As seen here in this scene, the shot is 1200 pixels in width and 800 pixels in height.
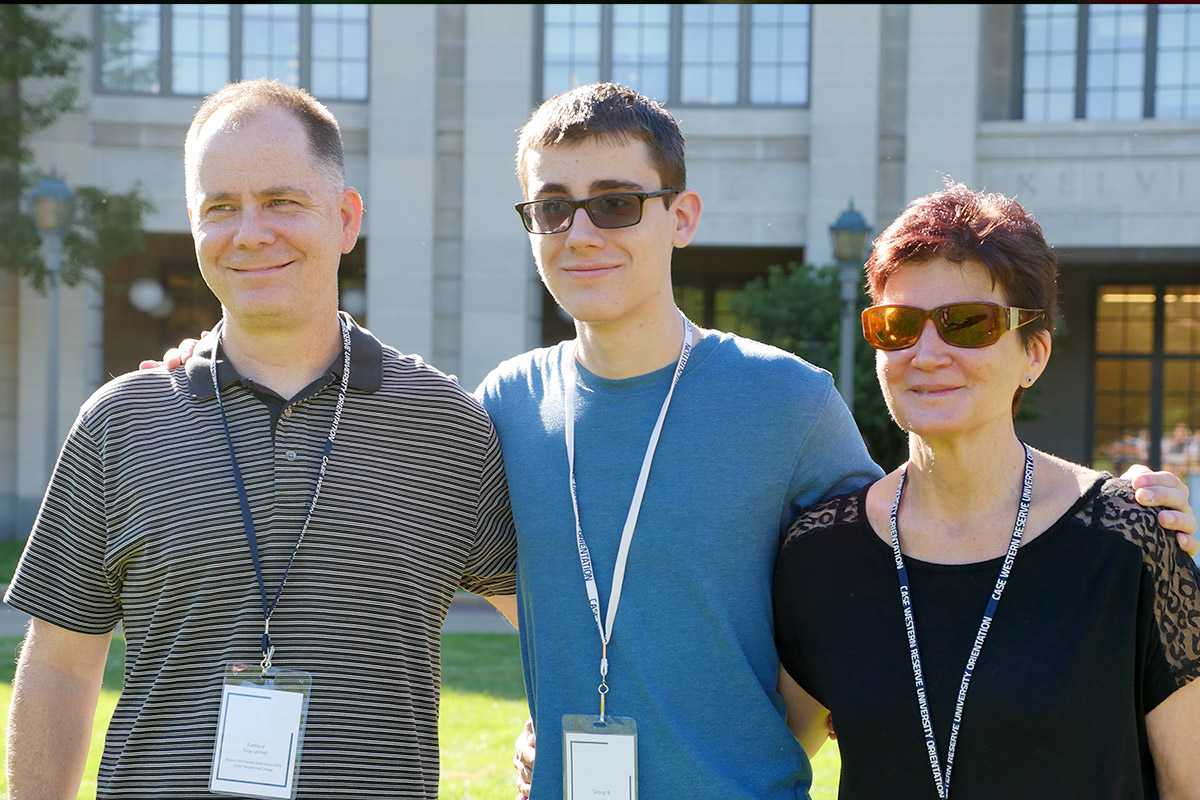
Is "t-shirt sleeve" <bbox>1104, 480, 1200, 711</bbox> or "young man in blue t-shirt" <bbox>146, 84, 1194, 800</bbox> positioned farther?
"young man in blue t-shirt" <bbox>146, 84, 1194, 800</bbox>

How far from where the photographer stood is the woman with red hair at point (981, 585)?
9.09ft

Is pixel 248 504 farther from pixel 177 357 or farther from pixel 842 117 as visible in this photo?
pixel 842 117

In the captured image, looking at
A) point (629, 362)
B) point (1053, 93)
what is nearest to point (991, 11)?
point (1053, 93)

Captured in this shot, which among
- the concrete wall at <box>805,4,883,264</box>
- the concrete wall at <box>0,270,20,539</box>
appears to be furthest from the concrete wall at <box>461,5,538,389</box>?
the concrete wall at <box>0,270,20,539</box>

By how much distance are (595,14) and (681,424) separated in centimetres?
1699

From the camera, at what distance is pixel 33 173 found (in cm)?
1789

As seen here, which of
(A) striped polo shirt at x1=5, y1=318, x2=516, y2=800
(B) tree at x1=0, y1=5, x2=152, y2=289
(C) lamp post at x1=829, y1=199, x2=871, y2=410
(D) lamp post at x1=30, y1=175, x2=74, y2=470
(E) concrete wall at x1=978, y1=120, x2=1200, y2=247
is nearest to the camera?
(A) striped polo shirt at x1=5, y1=318, x2=516, y2=800

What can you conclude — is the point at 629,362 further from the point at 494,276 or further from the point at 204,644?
the point at 494,276

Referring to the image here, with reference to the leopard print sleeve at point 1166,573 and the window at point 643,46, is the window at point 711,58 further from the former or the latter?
the leopard print sleeve at point 1166,573

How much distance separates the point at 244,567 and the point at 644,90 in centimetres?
1690

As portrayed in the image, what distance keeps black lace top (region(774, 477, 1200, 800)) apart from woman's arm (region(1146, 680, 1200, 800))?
0.03 metres

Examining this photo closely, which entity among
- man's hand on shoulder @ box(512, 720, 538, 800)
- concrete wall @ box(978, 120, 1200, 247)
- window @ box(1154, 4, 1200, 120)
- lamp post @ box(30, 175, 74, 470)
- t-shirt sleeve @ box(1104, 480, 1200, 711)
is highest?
window @ box(1154, 4, 1200, 120)

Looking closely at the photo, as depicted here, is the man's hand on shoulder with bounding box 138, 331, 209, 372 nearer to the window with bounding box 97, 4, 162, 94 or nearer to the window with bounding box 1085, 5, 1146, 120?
the window with bounding box 97, 4, 162, 94

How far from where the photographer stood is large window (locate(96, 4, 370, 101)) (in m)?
19.3
